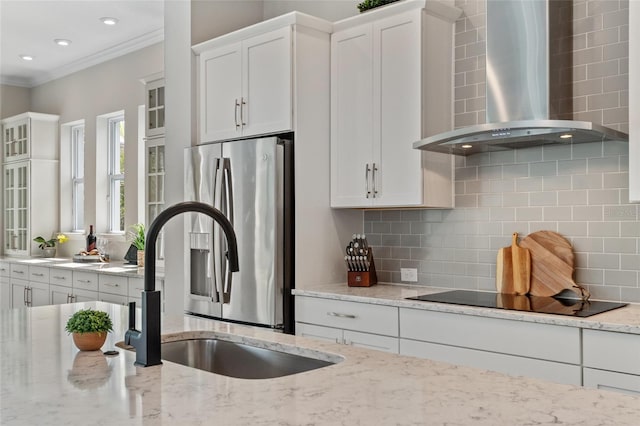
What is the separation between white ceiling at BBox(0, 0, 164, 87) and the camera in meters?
5.56

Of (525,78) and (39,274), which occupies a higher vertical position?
(525,78)

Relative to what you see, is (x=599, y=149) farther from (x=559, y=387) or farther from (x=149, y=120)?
(x=149, y=120)

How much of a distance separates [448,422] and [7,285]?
23.8 feet

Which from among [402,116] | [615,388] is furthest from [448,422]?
[402,116]

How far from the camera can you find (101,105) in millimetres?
7055

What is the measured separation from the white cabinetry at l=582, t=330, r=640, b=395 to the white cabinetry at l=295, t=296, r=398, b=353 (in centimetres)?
93

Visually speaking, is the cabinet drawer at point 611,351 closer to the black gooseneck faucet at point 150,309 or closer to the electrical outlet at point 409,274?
the electrical outlet at point 409,274

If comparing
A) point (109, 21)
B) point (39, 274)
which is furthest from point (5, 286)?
point (109, 21)

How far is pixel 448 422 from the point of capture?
3.84 ft

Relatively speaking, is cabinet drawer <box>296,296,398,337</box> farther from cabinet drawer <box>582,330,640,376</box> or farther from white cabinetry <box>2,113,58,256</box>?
white cabinetry <box>2,113,58,256</box>

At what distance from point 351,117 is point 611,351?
1947mm

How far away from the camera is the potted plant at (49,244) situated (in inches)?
296

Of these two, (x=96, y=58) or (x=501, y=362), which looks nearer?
(x=501, y=362)

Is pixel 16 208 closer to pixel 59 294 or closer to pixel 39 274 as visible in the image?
pixel 39 274
